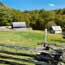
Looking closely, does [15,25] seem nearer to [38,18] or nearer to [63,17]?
[38,18]

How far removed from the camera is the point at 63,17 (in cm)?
6325

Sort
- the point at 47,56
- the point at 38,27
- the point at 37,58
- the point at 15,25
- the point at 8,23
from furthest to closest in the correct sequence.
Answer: the point at 38,27
the point at 8,23
the point at 15,25
the point at 37,58
the point at 47,56

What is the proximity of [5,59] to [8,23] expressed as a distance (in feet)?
155

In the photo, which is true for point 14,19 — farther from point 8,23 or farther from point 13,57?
point 13,57

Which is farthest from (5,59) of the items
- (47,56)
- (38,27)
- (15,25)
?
(38,27)

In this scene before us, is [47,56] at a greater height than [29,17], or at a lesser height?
lesser

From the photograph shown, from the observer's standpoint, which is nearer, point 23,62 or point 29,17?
point 23,62

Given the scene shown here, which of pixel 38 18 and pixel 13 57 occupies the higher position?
pixel 38 18

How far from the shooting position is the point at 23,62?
32.7 ft

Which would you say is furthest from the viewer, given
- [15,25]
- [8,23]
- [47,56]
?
[8,23]

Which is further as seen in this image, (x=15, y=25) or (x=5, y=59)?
(x=15, y=25)

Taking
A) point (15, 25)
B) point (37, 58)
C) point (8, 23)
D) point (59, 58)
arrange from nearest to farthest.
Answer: point (59, 58) < point (37, 58) < point (15, 25) < point (8, 23)

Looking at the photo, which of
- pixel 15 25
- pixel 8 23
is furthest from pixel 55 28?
pixel 8 23

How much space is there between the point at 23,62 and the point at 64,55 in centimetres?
207
